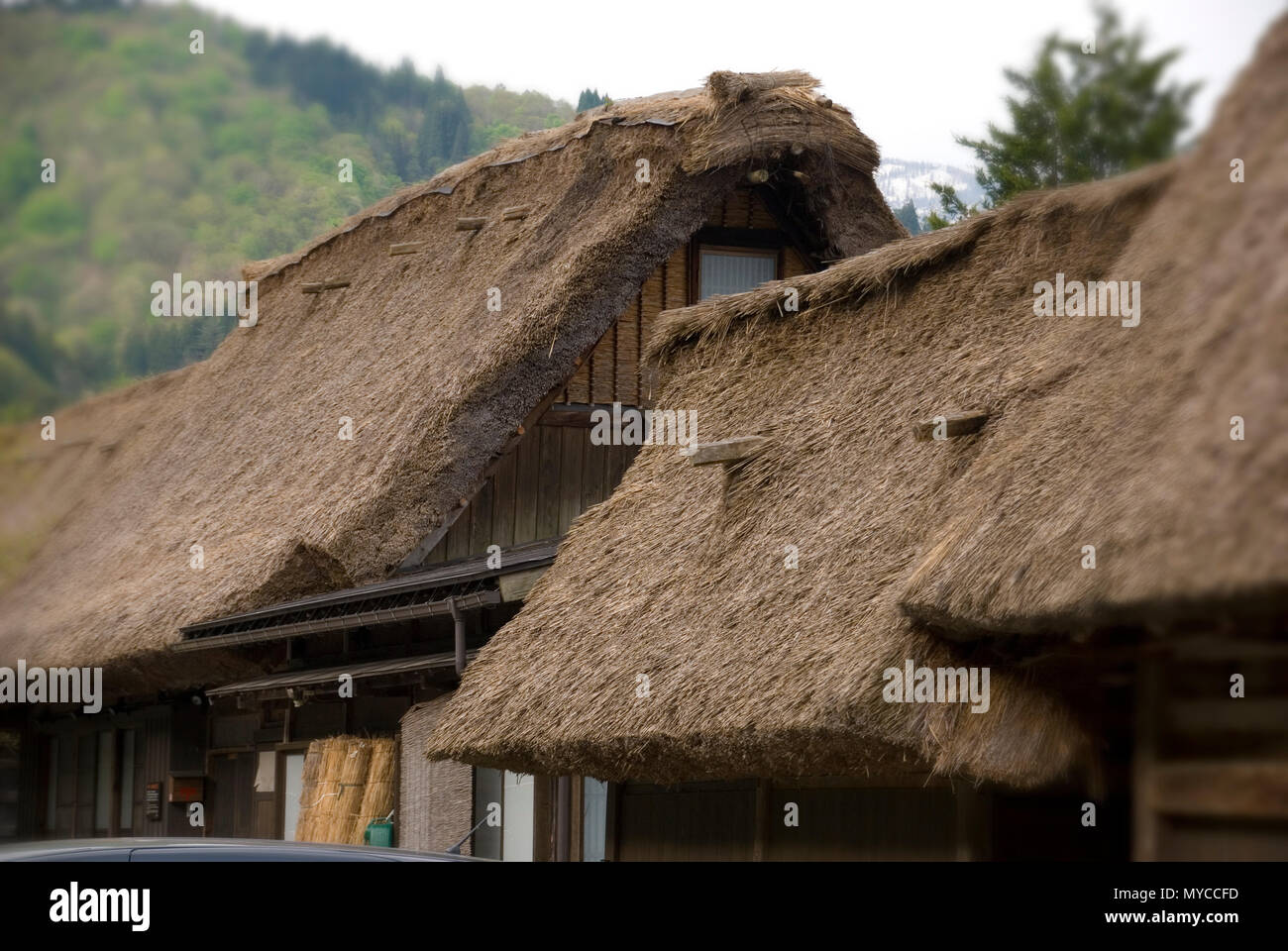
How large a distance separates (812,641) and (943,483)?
3.37 ft

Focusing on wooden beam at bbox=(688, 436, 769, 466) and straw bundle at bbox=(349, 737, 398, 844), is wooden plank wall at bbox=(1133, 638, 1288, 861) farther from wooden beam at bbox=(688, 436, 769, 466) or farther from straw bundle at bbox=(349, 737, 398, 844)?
straw bundle at bbox=(349, 737, 398, 844)

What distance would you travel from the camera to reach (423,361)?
1387 cm

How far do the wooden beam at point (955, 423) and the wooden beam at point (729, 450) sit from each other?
1.70 meters

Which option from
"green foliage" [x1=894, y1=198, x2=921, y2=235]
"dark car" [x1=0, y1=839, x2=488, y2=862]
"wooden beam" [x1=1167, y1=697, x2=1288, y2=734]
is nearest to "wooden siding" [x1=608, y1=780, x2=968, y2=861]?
"wooden beam" [x1=1167, y1=697, x2=1288, y2=734]

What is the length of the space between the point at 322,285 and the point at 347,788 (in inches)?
292

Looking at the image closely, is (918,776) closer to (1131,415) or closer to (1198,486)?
(1131,415)

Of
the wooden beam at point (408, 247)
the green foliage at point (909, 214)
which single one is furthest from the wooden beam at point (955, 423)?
the green foliage at point (909, 214)

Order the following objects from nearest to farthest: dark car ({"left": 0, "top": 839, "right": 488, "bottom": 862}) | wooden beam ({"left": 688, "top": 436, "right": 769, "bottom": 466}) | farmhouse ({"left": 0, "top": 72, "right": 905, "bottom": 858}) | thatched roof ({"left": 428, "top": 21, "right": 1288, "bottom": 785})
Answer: thatched roof ({"left": 428, "top": 21, "right": 1288, "bottom": 785}) → dark car ({"left": 0, "top": 839, "right": 488, "bottom": 862}) → wooden beam ({"left": 688, "top": 436, "right": 769, "bottom": 466}) → farmhouse ({"left": 0, "top": 72, "right": 905, "bottom": 858})

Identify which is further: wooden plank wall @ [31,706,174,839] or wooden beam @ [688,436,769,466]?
wooden plank wall @ [31,706,174,839]

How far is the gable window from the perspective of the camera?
13.9 m

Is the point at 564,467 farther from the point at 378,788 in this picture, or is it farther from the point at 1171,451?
the point at 1171,451

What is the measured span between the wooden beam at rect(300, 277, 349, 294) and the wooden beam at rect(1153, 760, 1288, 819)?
1323 centimetres

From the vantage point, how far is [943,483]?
7.59 metres
